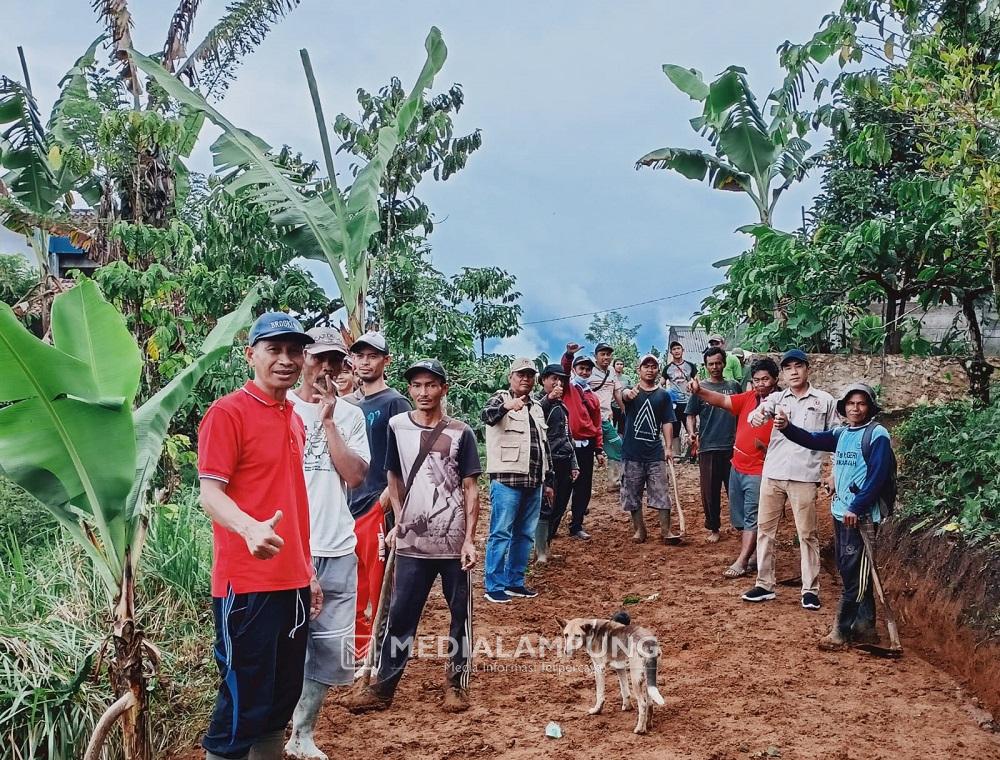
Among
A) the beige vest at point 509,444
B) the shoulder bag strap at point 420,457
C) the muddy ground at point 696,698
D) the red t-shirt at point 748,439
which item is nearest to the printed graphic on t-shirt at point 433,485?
the shoulder bag strap at point 420,457

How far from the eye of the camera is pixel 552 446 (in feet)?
25.8

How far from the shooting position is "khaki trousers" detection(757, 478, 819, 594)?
6.24 m

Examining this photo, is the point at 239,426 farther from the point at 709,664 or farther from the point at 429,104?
the point at 429,104

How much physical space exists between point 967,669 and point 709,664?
1537 mm

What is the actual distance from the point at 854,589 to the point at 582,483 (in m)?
3.67

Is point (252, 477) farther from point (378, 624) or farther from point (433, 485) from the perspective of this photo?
point (378, 624)

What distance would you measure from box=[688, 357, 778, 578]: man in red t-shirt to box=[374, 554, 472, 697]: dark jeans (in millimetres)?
3201

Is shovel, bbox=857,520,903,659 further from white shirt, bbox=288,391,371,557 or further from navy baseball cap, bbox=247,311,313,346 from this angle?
navy baseball cap, bbox=247,311,313,346

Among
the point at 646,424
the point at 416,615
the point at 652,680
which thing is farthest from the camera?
the point at 646,424

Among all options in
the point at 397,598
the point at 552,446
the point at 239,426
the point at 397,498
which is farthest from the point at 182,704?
the point at 552,446

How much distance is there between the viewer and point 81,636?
4.36m

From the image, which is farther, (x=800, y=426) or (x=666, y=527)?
(x=666, y=527)

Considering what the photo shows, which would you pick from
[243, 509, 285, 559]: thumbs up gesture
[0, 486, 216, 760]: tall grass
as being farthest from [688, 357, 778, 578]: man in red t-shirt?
[243, 509, 285, 559]: thumbs up gesture

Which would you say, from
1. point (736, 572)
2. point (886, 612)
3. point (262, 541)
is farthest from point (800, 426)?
point (262, 541)
